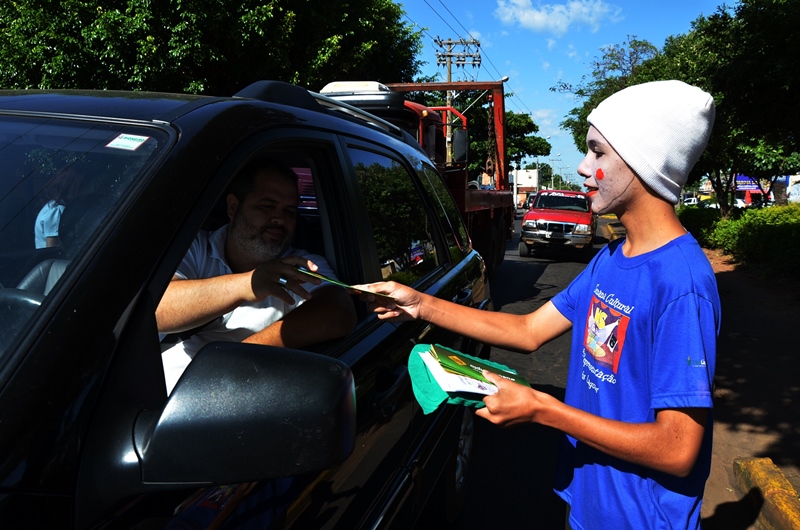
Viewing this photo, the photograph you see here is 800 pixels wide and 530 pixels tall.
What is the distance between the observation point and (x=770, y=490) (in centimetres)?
349

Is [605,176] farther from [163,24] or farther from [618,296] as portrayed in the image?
[163,24]

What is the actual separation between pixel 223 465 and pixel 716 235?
17.8 meters

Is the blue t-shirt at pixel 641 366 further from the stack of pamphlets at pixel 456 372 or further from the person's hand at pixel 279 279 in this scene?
the person's hand at pixel 279 279

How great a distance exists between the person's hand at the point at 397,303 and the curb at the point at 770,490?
2.46m

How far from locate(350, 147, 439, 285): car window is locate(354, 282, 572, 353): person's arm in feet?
0.76

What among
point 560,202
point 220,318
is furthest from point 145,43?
point 560,202

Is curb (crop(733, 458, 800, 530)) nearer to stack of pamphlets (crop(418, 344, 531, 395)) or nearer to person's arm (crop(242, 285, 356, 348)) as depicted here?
stack of pamphlets (crop(418, 344, 531, 395))

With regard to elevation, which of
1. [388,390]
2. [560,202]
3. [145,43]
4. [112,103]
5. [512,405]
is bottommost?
[560,202]

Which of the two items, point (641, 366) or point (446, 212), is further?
point (446, 212)

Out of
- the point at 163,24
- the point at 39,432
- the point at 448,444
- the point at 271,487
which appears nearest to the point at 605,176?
the point at 271,487

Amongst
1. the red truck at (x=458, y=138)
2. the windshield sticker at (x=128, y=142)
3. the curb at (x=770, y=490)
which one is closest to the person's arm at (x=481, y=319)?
the windshield sticker at (x=128, y=142)

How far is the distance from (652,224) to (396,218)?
1190 mm

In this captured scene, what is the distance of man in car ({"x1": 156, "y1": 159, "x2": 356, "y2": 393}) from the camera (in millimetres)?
1837

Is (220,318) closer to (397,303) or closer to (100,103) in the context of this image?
(397,303)
